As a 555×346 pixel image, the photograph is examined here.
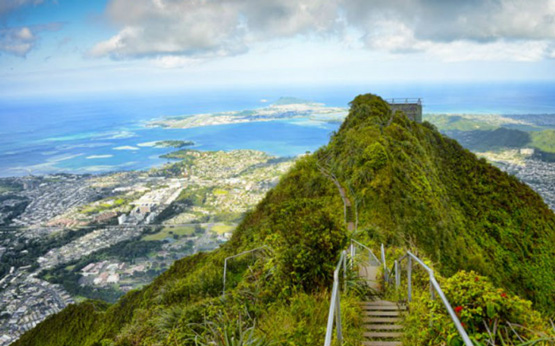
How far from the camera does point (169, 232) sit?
2031 inches

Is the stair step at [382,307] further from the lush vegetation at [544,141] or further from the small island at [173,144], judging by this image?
the small island at [173,144]

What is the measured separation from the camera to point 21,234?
54.6 m

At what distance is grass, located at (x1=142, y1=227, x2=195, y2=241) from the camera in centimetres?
4977

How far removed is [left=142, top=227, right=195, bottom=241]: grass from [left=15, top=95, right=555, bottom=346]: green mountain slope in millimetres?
28848

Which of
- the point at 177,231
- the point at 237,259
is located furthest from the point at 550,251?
the point at 177,231

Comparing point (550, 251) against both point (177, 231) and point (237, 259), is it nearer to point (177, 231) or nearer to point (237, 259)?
point (237, 259)

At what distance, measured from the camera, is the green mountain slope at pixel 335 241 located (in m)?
5.39

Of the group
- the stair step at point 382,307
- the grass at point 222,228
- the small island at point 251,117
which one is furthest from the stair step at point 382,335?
the small island at point 251,117

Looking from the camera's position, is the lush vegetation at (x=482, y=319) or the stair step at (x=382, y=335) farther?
the stair step at (x=382, y=335)

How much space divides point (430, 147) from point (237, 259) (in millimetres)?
22952

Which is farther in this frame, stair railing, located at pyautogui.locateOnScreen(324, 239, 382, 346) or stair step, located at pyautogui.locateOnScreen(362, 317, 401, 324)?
stair step, located at pyautogui.locateOnScreen(362, 317, 401, 324)

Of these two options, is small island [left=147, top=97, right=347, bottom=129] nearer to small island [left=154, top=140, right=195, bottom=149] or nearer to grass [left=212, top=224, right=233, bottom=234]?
small island [left=154, top=140, right=195, bottom=149]

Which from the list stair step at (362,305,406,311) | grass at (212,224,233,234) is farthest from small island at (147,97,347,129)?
stair step at (362,305,406,311)

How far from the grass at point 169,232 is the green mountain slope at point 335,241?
28848 mm
